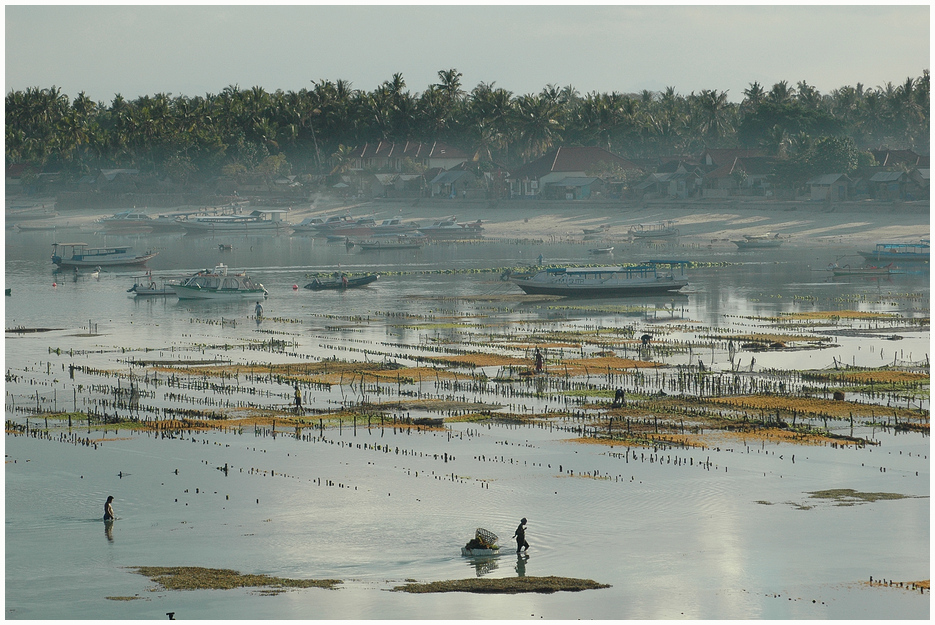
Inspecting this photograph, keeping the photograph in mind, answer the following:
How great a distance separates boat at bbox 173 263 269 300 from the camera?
10162 cm

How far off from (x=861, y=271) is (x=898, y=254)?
11438 millimetres

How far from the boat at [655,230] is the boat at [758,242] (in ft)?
43.8

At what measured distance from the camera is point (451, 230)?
181 m

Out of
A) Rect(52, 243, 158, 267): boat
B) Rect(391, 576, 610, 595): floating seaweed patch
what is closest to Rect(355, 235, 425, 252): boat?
Rect(52, 243, 158, 267): boat

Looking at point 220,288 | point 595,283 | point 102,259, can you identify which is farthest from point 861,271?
point 102,259

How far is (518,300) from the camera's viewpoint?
9844 cm

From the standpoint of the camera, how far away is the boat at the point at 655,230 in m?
165

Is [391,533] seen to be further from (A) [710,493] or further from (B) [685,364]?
(B) [685,364]

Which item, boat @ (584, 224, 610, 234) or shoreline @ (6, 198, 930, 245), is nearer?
shoreline @ (6, 198, 930, 245)

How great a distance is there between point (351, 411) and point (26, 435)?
474 inches

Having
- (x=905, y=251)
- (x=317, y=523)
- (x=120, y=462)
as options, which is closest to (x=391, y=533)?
(x=317, y=523)

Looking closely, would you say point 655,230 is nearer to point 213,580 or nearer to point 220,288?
point 220,288

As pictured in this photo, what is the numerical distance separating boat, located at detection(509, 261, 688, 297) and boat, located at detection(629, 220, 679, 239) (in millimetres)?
63312

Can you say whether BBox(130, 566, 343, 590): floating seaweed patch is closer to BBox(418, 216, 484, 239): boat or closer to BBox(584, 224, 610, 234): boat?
BBox(584, 224, 610, 234): boat
